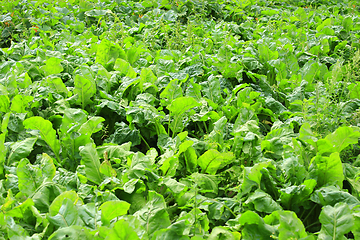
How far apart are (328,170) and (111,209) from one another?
4.37 feet

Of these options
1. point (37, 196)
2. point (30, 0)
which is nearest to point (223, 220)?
point (37, 196)

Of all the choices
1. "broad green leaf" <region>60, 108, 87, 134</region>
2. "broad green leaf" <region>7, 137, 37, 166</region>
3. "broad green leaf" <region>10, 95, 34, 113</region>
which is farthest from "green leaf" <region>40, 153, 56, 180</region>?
"broad green leaf" <region>10, 95, 34, 113</region>

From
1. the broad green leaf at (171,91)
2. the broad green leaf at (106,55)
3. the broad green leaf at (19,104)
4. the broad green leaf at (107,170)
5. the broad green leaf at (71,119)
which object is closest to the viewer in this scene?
the broad green leaf at (107,170)

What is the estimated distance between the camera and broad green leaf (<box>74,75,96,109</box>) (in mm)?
2779

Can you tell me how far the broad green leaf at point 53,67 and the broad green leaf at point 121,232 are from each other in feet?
7.43

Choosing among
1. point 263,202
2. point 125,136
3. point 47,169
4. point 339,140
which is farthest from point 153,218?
point 339,140

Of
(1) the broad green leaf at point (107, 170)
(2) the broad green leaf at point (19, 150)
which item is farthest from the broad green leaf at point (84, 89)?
(1) the broad green leaf at point (107, 170)

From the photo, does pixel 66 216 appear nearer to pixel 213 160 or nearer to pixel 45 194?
pixel 45 194

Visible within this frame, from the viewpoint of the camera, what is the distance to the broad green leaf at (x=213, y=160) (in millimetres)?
2203

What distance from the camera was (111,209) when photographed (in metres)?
1.64

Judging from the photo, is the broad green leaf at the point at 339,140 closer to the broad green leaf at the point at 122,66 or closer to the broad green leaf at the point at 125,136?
the broad green leaf at the point at 125,136

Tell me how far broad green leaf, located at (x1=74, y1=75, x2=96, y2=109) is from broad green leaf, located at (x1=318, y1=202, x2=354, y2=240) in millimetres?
2125

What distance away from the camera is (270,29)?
15.2 ft

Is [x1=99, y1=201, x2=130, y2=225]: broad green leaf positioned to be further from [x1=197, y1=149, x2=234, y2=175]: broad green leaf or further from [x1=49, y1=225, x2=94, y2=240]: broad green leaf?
Answer: [x1=197, y1=149, x2=234, y2=175]: broad green leaf
